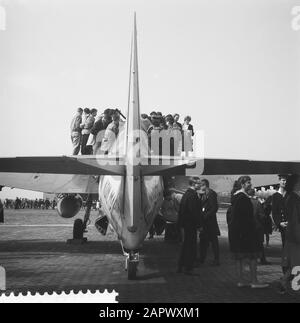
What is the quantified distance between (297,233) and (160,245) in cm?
871

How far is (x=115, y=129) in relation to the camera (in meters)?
11.0

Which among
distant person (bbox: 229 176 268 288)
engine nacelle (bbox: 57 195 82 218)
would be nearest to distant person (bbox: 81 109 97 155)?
engine nacelle (bbox: 57 195 82 218)

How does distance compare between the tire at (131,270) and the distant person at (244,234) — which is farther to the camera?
the tire at (131,270)

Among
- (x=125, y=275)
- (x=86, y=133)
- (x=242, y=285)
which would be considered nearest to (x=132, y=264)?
(x=125, y=275)

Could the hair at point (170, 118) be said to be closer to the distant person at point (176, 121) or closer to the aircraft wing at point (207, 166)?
the distant person at point (176, 121)

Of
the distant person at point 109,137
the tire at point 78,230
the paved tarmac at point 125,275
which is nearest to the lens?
the paved tarmac at point 125,275

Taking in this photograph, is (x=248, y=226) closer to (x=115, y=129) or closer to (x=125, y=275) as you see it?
(x=125, y=275)

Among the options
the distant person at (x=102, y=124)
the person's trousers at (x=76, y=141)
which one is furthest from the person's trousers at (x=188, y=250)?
the person's trousers at (x=76, y=141)

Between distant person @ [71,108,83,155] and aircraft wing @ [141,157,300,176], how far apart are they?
5334mm

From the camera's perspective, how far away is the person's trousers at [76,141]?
12.6m

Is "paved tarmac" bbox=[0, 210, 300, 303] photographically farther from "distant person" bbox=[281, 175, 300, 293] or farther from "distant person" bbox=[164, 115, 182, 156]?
"distant person" bbox=[164, 115, 182, 156]

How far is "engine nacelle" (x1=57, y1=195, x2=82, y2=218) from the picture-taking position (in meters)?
14.8

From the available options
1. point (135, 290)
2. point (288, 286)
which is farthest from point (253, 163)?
point (135, 290)
